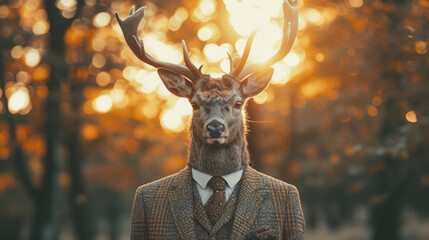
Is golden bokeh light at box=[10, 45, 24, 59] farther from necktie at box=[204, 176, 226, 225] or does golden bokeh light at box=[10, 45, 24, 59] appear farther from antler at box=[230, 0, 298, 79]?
necktie at box=[204, 176, 226, 225]

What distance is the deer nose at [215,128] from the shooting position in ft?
11.0

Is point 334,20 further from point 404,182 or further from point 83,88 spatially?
point 83,88

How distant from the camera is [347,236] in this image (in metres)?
21.5

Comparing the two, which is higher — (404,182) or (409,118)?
(409,118)

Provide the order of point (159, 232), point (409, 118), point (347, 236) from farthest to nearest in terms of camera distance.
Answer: point (347, 236) < point (409, 118) < point (159, 232)

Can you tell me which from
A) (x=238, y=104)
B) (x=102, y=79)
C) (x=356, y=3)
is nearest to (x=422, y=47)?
(x=356, y=3)

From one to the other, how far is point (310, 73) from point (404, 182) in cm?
333

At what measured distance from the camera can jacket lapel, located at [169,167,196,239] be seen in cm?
329

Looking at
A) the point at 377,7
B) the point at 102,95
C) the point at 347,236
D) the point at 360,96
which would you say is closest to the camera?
the point at 377,7

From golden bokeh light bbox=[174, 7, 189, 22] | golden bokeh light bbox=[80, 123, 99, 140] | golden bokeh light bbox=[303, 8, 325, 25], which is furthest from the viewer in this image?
golden bokeh light bbox=[80, 123, 99, 140]

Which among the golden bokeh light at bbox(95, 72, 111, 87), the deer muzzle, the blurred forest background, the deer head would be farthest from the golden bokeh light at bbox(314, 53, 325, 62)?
the deer muzzle

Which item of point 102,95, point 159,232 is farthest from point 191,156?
point 102,95

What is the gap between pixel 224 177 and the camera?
3.42 m

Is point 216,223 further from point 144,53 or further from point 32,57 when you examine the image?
point 32,57
